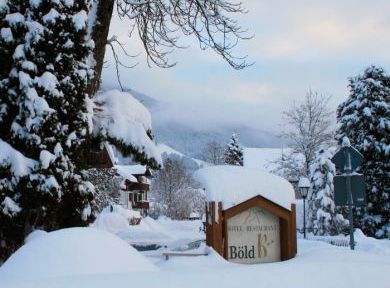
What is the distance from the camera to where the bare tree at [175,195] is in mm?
66938

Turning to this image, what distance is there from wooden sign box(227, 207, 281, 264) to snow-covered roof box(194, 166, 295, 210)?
1.04ft

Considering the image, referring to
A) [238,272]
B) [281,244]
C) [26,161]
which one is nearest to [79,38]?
[26,161]

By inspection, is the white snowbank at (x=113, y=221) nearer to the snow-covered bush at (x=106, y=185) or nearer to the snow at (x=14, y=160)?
the snow-covered bush at (x=106, y=185)

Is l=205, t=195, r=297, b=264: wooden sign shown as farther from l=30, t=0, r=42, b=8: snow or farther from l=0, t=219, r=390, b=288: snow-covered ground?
l=0, t=219, r=390, b=288: snow-covered ground

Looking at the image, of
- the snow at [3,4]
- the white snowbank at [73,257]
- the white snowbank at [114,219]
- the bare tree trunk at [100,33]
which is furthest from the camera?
the white snowbank at [114,219]

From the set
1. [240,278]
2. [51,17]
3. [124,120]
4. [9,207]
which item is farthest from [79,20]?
[240,278]

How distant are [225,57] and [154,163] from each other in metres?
3.18

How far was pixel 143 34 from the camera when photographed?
37.7ft

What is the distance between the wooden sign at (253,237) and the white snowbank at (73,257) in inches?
180

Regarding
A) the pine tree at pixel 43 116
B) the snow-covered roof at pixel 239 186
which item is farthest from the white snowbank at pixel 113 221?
the pine tree at pixel 43 116

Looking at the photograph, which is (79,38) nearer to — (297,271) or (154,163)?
(154,163)

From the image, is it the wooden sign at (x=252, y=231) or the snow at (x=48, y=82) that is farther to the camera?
the wooden sign at (x=252, y=231)

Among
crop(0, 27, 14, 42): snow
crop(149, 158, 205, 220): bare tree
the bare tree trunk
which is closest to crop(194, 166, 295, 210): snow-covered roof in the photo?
the bare tree trunk

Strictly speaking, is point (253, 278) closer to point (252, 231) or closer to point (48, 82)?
point (48, 82)
